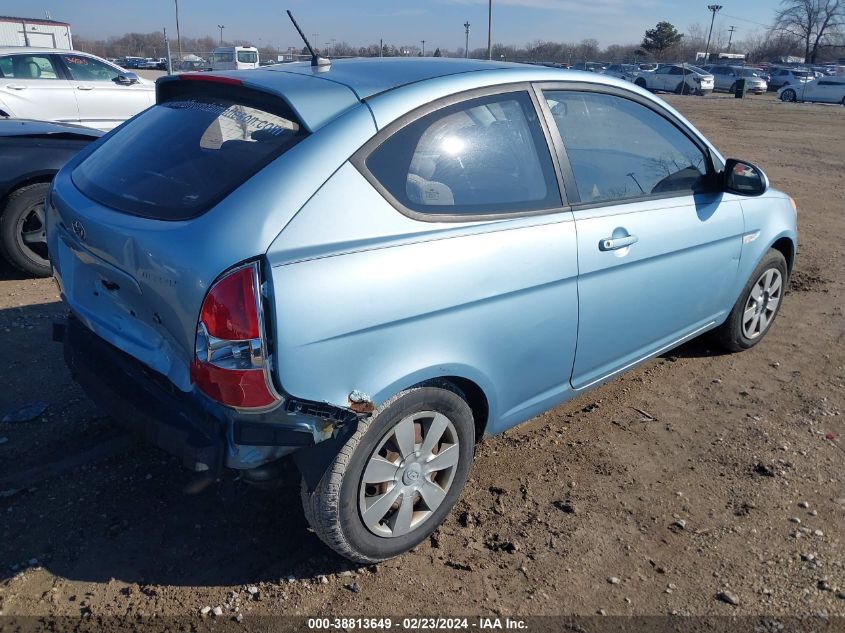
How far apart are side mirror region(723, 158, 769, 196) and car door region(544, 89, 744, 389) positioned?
0.08 metres

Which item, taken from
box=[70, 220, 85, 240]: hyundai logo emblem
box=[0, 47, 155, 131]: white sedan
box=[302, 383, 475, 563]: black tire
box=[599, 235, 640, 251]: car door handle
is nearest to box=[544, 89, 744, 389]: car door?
box=[599, 235, 640, 251]: car door handle

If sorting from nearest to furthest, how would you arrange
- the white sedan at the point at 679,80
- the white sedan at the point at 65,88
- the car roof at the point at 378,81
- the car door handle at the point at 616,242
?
the car roof at the point at 378,81, the car door handle at the point at 616,242, the white sedan at the point at 65,88, the white sedan at the point at 679,80

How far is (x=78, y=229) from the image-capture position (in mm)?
2621

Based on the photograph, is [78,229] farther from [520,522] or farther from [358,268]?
[520,522]

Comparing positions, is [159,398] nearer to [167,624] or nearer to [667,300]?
[167,624]

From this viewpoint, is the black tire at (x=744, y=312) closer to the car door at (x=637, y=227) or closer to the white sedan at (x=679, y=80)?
the car door at (x=637, y=227)

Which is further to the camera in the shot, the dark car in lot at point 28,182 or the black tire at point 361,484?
the dark car in lot at point 28,182

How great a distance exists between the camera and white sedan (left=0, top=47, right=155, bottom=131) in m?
9.34

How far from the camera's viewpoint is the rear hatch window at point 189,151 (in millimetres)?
2369

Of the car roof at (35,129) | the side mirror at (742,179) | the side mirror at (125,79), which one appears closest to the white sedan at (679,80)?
the side mirror at (125,79)

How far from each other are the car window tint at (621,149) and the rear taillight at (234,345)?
164 centimetres

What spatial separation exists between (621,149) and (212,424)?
2451 mm

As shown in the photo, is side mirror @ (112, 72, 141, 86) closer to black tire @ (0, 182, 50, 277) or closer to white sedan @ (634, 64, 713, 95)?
black tire @ (0, 182, 50, 277)

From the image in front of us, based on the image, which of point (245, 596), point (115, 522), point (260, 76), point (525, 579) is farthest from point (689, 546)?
point (260, 76)
